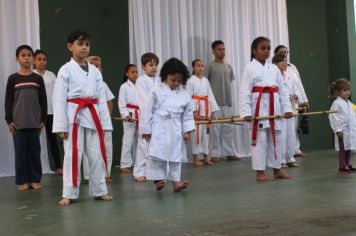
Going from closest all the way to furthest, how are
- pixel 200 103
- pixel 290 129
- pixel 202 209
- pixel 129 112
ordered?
pixel 202 209 → pixel 129 112 → pixel 290 129 → pixel 200 103

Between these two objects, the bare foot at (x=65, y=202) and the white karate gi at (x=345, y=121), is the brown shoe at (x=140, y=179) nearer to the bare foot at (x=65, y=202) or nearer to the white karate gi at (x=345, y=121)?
the bare foot at (x=65, y=202)

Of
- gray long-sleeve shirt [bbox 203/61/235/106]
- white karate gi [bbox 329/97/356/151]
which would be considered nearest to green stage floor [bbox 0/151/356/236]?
white karate gi [bbox 329/97/356/151]

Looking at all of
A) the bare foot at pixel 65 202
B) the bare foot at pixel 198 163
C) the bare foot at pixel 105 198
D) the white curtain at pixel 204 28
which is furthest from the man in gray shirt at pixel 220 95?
the bare foot at pixel 65 202

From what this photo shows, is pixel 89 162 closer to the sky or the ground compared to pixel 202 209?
closer to the sky

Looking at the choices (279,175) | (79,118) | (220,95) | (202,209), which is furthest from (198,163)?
(202,209)

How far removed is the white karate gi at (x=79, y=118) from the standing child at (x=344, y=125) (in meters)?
2.29

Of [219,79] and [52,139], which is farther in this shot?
[219,79]

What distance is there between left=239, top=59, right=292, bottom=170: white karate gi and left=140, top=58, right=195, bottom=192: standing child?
693 mm

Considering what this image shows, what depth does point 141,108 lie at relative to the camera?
5180 mm

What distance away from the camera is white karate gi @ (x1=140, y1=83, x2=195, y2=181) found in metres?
4.16

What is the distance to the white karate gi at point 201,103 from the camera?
21.8 ft

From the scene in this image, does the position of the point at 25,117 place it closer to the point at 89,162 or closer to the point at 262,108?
the point at 89,162

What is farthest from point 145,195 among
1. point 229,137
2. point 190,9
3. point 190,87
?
point 190,9

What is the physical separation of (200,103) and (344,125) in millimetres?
2088
